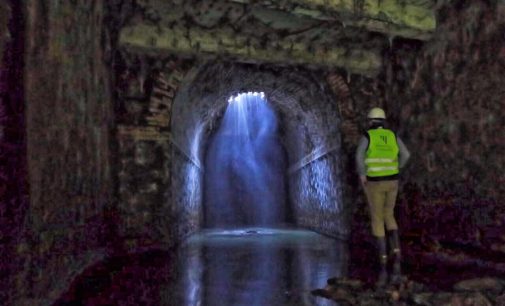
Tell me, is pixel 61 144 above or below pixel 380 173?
above

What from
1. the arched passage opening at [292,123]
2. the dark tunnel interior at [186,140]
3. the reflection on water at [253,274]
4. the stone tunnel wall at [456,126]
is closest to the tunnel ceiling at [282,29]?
the dark tunnel interior at [186,140]

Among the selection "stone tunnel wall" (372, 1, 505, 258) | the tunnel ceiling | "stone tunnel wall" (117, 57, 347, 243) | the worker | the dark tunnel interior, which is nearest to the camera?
the dark tunnel interior

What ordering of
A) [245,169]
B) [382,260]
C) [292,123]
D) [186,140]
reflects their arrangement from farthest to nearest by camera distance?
[245,169], [292,123], [186,140], [382,260]

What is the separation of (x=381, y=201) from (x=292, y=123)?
7.48m

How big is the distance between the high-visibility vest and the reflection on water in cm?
109

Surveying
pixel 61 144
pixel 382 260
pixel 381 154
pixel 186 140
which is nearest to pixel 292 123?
pixel 186 140

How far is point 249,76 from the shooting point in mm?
9242

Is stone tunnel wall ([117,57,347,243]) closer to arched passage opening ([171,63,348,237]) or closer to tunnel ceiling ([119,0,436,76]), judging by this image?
arched passage opening ([171,63,348,237])

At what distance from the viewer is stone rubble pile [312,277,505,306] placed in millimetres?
3236

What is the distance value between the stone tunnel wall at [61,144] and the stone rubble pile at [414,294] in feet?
6.47

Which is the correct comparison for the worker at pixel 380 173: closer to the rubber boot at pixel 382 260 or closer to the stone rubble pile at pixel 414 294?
the rubber boot at pixel 382 260

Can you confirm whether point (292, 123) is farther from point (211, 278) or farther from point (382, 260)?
point (211, 278)

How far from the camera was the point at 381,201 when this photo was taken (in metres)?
5.18

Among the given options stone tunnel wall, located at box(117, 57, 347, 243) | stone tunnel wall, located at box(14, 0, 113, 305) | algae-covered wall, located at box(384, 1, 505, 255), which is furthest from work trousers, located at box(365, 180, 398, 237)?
stone tunnel wall, located at box(14, 0, 113, 305)
